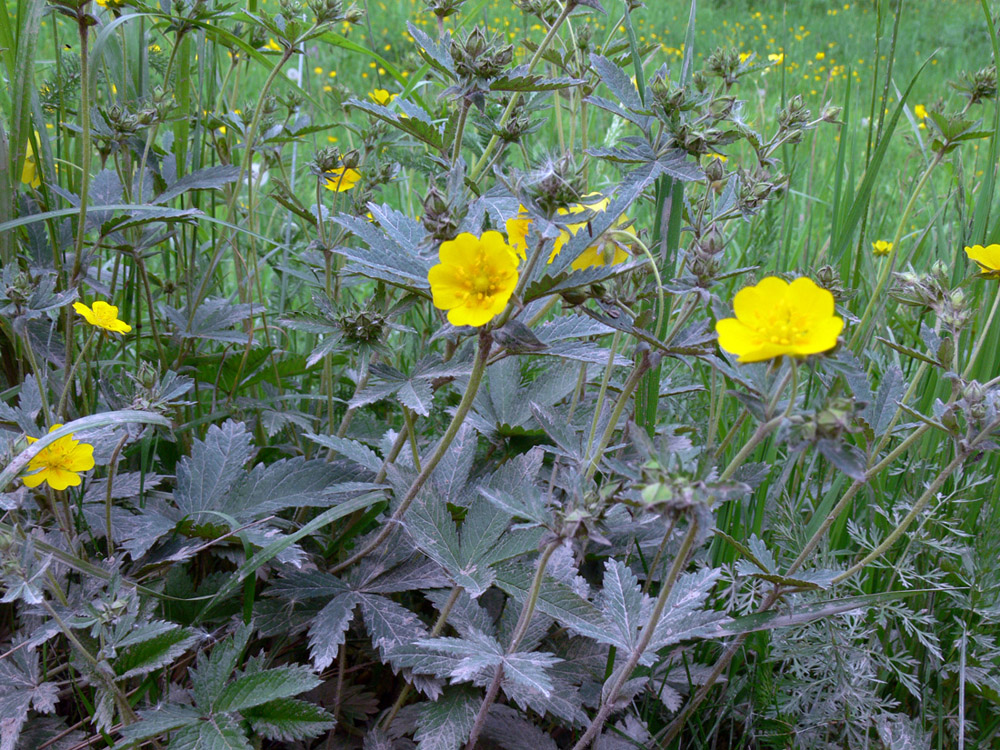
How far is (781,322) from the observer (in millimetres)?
832

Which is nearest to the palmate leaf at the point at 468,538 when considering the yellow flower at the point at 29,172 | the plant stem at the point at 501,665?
the plant stem at the point at 501,665

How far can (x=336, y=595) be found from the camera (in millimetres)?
1373

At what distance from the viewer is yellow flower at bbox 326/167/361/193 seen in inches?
71.0

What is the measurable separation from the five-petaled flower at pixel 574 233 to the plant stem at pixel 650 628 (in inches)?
14.4

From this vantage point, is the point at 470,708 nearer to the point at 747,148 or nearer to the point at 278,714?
the point at 278,714

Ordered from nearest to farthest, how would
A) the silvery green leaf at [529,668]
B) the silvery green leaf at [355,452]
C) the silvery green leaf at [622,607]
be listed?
the silvery green leaf at [529,668]
the silvery green leaf at [622,607]
the silvery green leaf at [355,452]

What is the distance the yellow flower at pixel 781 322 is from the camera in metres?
0.80

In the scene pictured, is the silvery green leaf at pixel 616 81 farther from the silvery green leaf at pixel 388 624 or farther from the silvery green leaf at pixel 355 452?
the silvery green leaf at pixel 388 624

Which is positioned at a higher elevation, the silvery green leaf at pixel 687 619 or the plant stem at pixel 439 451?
the plant stem at pixel 439 451

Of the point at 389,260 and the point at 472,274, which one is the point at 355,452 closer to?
the point at 389,260

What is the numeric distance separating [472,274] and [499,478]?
0.51 m

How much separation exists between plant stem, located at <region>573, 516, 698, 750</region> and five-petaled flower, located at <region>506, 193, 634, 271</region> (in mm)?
365

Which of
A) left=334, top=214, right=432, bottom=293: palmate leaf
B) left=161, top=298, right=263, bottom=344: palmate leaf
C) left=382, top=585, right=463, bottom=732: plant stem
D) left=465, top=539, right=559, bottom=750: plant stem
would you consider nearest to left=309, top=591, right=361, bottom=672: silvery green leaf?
left=382, top=585, right=463, bottom=732: plant stem

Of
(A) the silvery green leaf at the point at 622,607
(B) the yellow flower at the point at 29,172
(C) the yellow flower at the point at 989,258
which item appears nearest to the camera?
(A) the silvery green leaf at the point at 622,607
